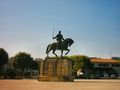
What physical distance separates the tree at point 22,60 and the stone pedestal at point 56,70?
5045 cm

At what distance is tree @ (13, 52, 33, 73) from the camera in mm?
82438

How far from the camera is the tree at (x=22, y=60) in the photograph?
82438 mm

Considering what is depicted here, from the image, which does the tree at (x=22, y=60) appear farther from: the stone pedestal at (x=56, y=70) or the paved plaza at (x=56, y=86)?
the paved plaza at (x=56, y=86)

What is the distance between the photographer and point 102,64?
97.8 meters

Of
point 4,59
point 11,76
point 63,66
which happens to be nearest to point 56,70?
point 63,66

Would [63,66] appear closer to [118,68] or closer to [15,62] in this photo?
[15,62]

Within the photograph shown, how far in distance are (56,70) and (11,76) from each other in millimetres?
21710

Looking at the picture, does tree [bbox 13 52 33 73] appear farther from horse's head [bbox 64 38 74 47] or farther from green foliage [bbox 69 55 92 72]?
horse's head [bbox 64 38 74 47]

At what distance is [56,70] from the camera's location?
105 ft

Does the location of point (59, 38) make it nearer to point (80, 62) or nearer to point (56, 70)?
point (56, 70)

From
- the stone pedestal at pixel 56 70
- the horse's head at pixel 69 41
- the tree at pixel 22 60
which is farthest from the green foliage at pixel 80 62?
the horse's head at pixel 69 41

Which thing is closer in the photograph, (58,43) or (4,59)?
(58,43)

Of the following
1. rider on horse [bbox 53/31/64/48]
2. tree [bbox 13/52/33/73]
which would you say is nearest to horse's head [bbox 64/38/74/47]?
rider on horse [bbox 53/31/64/48]

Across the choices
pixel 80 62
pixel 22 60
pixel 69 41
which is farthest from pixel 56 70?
pixel 80 62
